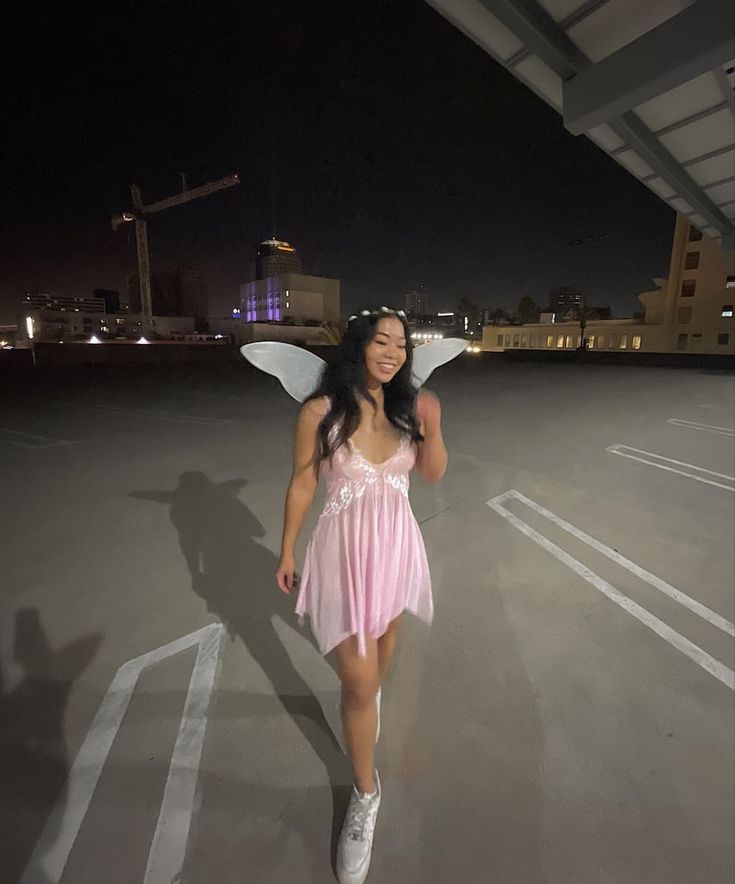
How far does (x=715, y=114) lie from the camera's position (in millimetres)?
5480

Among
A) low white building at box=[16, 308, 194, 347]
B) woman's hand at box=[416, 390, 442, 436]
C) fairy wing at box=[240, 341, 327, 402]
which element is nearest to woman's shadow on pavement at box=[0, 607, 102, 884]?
fairy wing at box=[240, 341, 327, 402]

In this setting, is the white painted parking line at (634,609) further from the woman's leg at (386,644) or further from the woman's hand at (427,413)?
the woman's hand at (427,413)

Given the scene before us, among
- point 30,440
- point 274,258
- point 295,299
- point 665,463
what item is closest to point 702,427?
point 665,463

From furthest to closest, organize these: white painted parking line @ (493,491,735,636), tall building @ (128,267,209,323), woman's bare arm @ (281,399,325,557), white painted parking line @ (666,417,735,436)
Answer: tall building @ (128,267,209,323) → white painted parking line @ (666,417,735,436) → white painted parking line @ (493,491,735,636) → woman's bare arm @ (281,399,325,557)

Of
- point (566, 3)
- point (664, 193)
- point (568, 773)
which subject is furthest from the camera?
point (664, 193)

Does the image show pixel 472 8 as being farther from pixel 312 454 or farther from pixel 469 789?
pixel 469 789

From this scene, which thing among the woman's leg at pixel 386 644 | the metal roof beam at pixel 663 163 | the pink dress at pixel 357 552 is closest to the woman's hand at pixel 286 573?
the pink dress at pixel 357 552

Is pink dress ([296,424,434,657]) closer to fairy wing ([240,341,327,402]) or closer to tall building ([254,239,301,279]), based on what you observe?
fairy wing ([240,341,327,402])

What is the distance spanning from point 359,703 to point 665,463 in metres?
6.75

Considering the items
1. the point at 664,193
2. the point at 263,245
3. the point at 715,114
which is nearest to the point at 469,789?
the point at 715,114

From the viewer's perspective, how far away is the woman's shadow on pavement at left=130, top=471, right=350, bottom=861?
78.9 inches

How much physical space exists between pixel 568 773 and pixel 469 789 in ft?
1.48

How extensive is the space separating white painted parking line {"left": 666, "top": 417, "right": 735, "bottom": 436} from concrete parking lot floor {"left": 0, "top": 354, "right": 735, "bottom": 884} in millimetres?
4902

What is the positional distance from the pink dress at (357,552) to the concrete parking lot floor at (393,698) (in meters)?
0.76
